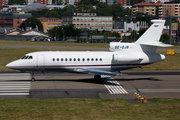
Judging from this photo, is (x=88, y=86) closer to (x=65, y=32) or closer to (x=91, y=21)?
(x=65, y=32)

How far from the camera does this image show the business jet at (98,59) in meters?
34.8

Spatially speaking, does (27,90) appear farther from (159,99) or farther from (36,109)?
(159,99)

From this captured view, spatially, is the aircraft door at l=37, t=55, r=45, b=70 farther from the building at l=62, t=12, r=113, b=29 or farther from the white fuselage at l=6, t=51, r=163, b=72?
the building at l=62, t=12, r=113, b=29

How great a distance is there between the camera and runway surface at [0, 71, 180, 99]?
28891 mm

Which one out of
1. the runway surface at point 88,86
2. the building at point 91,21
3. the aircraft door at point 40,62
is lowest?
the runway surface at point 88,86

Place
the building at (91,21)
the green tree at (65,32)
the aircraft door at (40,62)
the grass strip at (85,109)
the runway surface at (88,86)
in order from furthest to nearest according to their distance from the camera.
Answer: the building at (91,21) < the green tree at (65,32) < the aircraft door at (40,62) < the runway surface at (88,86) < the grass strip at (85,109)

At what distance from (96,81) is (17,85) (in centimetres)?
869

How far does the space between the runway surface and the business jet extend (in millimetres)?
1503

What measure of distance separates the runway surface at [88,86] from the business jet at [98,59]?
1503mm

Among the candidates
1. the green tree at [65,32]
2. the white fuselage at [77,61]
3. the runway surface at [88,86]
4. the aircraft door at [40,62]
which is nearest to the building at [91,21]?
the green tree at [65,32]

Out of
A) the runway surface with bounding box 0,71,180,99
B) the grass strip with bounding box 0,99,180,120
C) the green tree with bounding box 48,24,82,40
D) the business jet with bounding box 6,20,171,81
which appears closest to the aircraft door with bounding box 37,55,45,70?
the business jet with bounding box 6,20,171,81

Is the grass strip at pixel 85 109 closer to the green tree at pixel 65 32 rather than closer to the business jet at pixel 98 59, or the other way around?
the business jet at pixel 98 59

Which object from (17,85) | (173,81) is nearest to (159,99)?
(173,81)

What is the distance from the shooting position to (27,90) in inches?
1199
